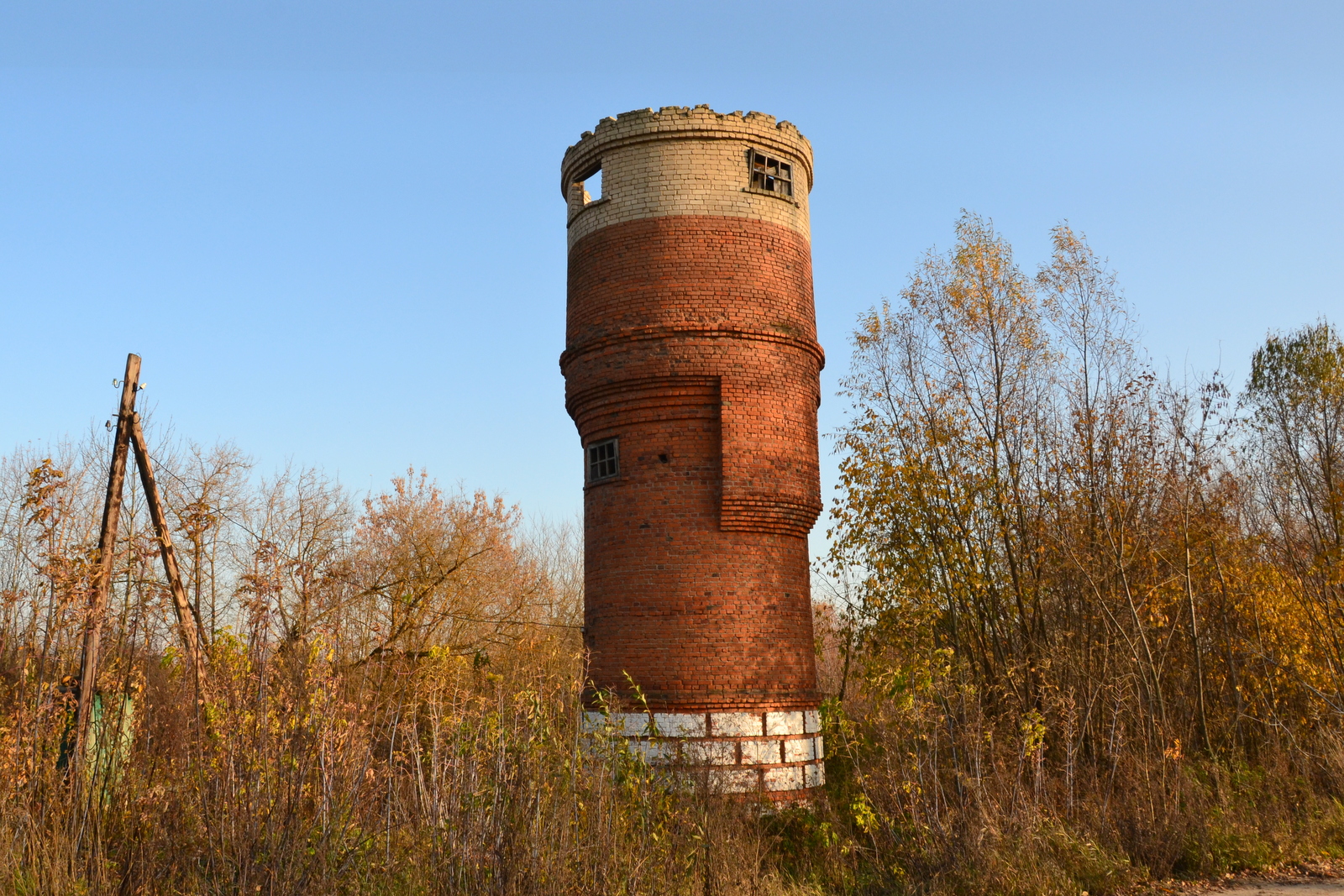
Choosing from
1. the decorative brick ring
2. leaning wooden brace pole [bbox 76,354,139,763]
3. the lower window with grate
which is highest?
the lower window with grate

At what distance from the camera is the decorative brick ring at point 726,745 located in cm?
1110

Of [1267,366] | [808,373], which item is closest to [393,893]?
[808,373]

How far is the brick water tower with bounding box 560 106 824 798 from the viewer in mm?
11453

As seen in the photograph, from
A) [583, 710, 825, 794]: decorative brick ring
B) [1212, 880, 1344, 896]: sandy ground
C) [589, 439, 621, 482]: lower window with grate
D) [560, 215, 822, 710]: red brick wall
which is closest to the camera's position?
[1212, 880, 1344, 896]: sandy ground

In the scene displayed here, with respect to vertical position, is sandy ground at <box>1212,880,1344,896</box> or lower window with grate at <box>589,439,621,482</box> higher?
lower window with grate at <box>589,439,621,482</box>

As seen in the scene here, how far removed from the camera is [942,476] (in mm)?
14906

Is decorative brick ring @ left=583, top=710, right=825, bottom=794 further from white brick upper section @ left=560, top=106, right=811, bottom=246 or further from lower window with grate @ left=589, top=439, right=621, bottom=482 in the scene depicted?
white brick upper section @ left=560, top=106, right=811, bottom=246

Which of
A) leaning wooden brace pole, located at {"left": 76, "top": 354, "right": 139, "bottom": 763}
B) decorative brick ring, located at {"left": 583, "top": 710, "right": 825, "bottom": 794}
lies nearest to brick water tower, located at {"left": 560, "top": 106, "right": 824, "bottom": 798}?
decorative brick ring, located at {"left": 583, "top": 710, "right": 825, "bottom": 794}

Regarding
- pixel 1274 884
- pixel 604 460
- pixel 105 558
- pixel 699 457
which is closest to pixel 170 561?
pixel 105 558

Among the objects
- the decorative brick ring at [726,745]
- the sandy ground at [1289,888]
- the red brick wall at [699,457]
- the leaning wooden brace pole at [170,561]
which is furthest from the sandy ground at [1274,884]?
the leaning wooden brace pole at [170,561]

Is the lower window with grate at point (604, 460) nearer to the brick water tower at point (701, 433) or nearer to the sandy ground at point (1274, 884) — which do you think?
the brick water tower at point (701, 433)

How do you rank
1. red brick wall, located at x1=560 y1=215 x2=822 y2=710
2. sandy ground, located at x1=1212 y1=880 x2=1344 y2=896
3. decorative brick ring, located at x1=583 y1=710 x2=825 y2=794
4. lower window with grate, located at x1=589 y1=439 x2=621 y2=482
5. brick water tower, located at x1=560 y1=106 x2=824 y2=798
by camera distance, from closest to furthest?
sandy ground, located at x1=1212 y1=880 x2=1344 y2=896, decorative brick ring, located at x1=583 y1=710 x2=825 y2=794, brick water tower, located at x1=560 y1=106 x2=824 y2=798, red brick wall, located at x1=560 y1=215 x2=822 y2=710, lower window with grate, located at x1=589 y1=439 x2=621 y2=482

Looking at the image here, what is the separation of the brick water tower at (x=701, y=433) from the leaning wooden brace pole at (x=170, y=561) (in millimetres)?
5034

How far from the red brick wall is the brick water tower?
0.08 feet
